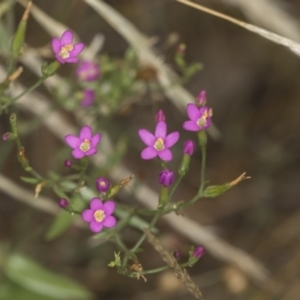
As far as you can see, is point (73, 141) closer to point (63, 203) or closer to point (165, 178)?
point (63, 203)

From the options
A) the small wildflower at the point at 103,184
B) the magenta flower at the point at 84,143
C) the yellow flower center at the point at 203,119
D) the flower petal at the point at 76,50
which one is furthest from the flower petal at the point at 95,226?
the flower petal at the point at 76,50

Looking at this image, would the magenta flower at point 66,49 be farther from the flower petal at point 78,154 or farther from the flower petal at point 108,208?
the flower petal at point 108,208

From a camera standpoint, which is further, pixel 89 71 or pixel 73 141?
pixel 89 71

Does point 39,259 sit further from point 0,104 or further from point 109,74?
point 0,104

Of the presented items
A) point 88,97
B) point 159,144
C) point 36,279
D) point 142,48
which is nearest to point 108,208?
point 159,144

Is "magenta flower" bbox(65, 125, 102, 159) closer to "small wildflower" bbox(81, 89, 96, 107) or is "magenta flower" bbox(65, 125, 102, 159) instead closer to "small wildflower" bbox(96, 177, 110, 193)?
"small wildflower" bbox(96, 177, 110, 193)

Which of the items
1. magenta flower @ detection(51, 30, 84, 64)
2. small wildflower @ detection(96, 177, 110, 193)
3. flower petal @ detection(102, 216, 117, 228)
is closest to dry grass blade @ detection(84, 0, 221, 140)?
magenta flower @ detection(51, 30, 84, 64)

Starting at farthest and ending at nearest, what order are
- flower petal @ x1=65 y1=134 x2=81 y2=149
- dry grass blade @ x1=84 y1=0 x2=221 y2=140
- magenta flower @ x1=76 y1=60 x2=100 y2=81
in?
magenta flower @ x1=76 y1=60 x2=100 y2=81 → dry grass blade @ x1=84 y1=0 x2=221 y2=140 → flower petal @ x1=65 y1=134 x2=81 y2=149
